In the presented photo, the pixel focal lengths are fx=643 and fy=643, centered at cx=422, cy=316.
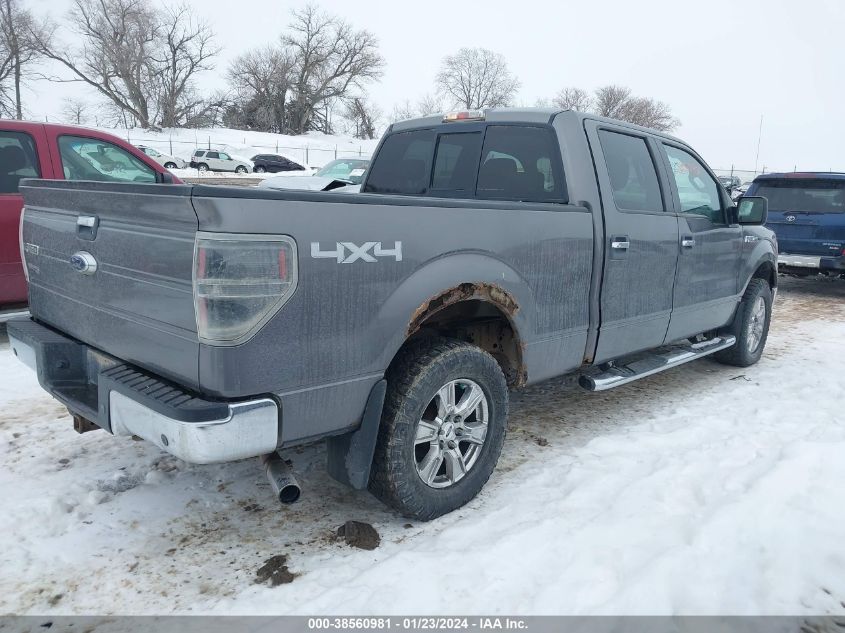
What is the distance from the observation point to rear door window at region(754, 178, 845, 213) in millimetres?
9352

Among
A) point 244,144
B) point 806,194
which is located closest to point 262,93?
point 244,144

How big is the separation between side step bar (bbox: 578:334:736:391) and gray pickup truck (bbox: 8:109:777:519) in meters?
0.02

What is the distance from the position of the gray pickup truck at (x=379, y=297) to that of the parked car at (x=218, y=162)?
38.1m

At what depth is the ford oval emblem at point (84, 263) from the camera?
2.73 meters

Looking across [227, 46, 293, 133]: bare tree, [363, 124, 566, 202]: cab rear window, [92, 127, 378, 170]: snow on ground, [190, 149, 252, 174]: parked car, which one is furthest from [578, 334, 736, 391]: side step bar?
[227, 46, 293, 133]: bare tree

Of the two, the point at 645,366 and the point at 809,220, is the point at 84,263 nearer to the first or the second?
the point at 645,366

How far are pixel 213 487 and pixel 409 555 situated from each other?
1188mm

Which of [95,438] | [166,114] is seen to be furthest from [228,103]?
[95,438]

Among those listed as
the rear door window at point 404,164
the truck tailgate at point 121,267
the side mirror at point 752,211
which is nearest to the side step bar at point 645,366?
the side mirror at point 752,211

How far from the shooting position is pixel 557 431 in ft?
13.9

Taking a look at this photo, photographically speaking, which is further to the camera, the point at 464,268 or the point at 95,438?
the point at 95,438

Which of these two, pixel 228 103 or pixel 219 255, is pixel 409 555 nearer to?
pixel 219 255

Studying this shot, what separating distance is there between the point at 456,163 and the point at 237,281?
235 centimetres

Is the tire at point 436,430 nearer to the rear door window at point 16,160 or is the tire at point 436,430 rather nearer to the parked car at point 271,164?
the rear door window at point 16,160
